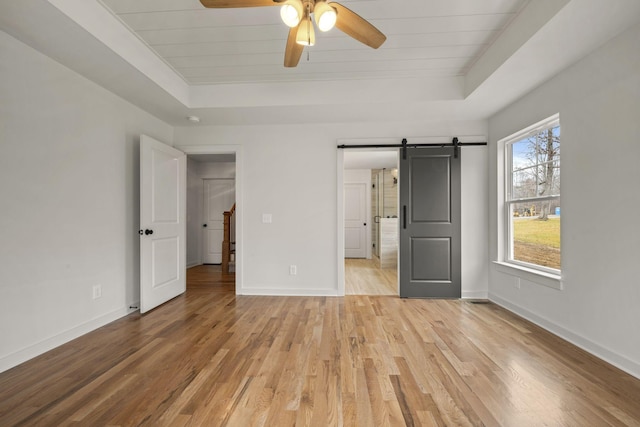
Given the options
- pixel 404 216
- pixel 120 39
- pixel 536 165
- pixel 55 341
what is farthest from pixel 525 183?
pixel 55 341

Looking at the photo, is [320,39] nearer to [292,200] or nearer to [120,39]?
[120,39]

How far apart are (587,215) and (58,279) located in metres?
4.36

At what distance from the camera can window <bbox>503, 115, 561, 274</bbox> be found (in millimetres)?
2744

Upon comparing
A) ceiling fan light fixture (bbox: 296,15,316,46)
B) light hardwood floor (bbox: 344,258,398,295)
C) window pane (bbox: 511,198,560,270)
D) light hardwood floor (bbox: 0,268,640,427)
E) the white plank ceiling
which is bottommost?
light hardwood floor (bbox: 344,258,398,295)

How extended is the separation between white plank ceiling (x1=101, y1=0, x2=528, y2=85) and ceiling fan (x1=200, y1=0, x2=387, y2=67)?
1.63 feet

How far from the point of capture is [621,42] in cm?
198

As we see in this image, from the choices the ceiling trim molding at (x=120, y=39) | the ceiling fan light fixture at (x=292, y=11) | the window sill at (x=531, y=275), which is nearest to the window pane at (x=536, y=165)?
the window sill at (x=531, y=275)

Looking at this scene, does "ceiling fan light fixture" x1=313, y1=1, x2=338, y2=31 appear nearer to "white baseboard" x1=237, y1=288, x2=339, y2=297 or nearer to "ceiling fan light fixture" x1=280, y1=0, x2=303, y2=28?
"ceiling fan light fixture" x1=280, y1=0, x2=303, y2=28

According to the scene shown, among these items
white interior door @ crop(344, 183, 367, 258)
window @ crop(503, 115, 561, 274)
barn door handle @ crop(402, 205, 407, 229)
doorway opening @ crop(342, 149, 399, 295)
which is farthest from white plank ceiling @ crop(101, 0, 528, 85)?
white interior door @ crop(344, 183, 367, 258)

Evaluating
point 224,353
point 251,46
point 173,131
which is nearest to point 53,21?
point 251,46

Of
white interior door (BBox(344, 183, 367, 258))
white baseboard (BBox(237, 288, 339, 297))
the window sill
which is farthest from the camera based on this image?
white interior door (BBox(344, 183, 367, 258))

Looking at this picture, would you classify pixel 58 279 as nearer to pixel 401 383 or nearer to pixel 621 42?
pixel 401 383

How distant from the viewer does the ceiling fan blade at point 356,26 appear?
1.57 metres

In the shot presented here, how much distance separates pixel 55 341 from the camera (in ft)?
7.59
